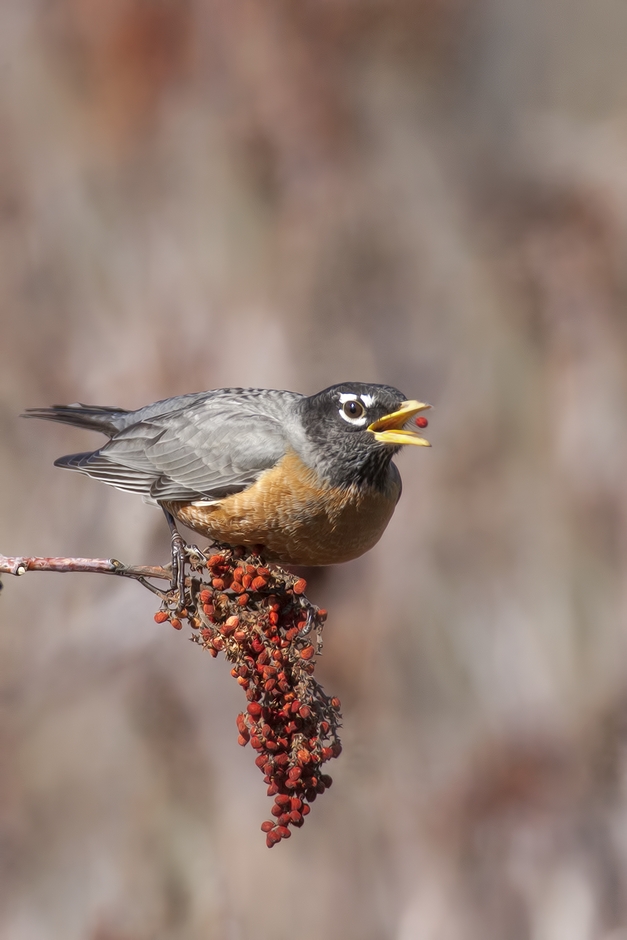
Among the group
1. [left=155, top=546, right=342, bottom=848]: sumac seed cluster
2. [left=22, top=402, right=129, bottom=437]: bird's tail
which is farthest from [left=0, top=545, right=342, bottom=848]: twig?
Result: [left=22, top=402, right=129, bottom=437]: bird's tail

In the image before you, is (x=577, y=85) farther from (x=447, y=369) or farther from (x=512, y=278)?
(x=447, y=369)

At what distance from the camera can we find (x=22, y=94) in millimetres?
4949

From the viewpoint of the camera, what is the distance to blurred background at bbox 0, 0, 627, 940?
4.41 m

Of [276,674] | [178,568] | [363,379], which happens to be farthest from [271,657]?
[363,379]

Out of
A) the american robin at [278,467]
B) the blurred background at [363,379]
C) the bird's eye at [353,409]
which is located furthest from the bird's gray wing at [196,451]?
the blurred background at [363,379]

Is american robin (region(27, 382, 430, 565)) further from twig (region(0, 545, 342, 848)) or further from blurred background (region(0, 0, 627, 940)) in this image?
blurred background (region(0, 0, 627, 940))

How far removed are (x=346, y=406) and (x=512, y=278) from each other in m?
2.55

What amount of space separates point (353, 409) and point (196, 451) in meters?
0.52

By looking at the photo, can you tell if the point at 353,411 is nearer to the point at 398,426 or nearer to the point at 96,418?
the point at 398,426

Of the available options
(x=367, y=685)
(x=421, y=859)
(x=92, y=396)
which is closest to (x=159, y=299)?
(x=92, y=396)

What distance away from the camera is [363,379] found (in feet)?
14.0

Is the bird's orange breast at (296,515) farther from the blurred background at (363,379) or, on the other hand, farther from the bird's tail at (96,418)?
the blurred background at (363,379)

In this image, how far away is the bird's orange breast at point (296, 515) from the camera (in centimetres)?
230

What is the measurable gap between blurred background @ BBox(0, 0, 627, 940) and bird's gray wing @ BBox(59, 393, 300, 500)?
5.08 ft
